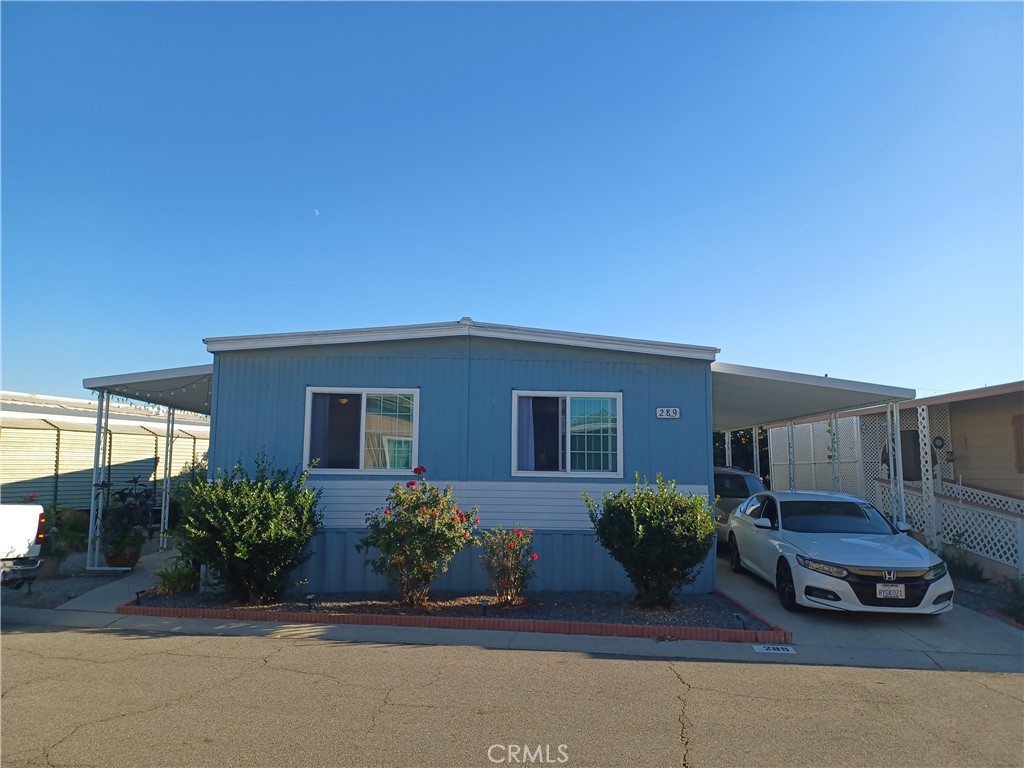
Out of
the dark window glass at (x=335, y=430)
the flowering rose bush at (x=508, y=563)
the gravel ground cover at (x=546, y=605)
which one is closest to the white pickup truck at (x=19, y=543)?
the gravel ground cover at (x=546, y=605)

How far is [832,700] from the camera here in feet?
18.2

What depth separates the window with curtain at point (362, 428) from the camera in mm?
9820

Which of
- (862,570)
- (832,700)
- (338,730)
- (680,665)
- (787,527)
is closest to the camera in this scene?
(338,730)

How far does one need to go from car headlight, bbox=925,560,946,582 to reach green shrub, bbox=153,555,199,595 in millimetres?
9269

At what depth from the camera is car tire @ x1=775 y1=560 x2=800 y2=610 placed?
333 inches

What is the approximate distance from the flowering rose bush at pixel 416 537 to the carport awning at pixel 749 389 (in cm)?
415

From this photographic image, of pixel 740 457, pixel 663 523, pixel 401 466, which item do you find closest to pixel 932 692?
pixel 663 523

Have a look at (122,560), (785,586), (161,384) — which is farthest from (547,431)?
(122,560)

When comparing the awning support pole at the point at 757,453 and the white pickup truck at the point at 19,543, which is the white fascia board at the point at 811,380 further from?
the awning support pole at the point at 757,453

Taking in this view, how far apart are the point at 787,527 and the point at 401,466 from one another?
5.47 meters

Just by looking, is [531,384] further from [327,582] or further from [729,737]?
[729,737]

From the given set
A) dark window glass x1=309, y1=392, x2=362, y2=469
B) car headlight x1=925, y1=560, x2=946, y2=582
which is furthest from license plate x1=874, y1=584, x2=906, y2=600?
dark window glass x1=309, y1=392, x2=362, y2=469

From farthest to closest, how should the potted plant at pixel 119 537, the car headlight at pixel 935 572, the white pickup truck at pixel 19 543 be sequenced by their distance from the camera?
the potted plant at pixel 119 537 → the white pickup truck at pixel 19 543 → the car headlight at pixel 935 572

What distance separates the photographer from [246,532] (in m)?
8.24
